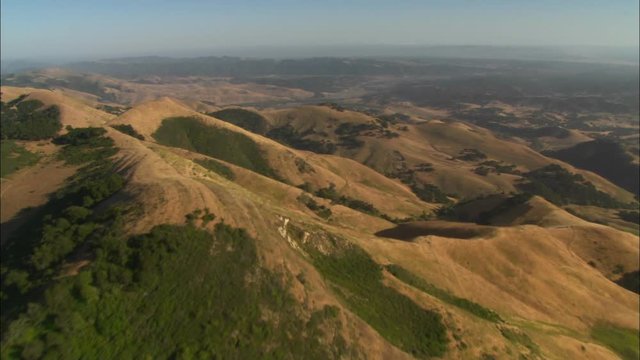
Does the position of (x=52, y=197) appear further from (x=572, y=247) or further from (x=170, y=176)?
(x=572, y=247)

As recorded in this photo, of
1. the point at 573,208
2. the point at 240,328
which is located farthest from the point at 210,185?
the point at 573,208

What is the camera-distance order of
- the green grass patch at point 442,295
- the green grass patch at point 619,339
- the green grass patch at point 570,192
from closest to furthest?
1. the green grass patch at point 442,295
2. the green grass patch at point 619,339
3. the green grass patch at point 570,192

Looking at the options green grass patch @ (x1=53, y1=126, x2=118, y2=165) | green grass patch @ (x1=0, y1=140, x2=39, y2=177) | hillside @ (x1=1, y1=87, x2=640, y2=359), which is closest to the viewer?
hillside @ (x1=1, y1=87, x2=640, y2=359)

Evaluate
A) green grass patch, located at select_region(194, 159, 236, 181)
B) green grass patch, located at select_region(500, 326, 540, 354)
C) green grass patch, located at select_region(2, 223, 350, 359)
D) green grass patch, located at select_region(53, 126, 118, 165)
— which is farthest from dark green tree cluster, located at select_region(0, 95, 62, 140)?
green grass patch, located at select_region(500, 326, 540, 354)

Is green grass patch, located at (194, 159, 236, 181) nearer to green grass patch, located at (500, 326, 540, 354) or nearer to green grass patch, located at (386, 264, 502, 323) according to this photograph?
green grass patch, located at (386, 264, 502, 323)

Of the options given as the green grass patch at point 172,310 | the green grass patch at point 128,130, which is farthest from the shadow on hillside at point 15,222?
the green grass patch at point 128,130

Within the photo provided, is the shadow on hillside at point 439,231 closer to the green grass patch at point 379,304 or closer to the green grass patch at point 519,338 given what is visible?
the green grass patch at point 379,304
